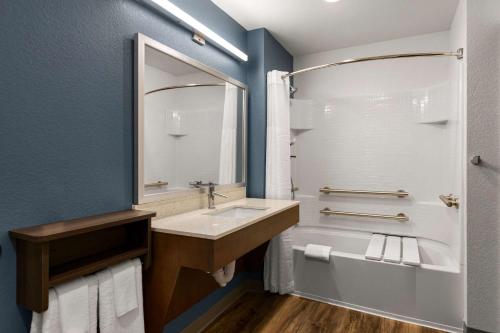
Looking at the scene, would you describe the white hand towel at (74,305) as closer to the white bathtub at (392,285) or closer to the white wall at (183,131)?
the white wall at (183,131)

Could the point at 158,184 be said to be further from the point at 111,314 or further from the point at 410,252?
the point at 410,252

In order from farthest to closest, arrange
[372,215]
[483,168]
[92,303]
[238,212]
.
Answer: [372,215] < [238,212] < [483,168] < [92,303]

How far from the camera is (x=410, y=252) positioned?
2.33 metres

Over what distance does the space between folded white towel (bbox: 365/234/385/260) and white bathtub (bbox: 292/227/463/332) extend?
5 centimetres

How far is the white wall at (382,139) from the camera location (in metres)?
2.68

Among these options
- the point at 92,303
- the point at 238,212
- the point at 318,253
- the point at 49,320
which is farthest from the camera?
the point at 318,253

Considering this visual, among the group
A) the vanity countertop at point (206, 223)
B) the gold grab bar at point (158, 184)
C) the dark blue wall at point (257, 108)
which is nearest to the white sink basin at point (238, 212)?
the vanity countertop at point (206, 223)

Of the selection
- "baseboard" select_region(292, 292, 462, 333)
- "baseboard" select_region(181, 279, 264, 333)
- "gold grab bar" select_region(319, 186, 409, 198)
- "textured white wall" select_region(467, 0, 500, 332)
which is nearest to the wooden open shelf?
"baseboard" select_region(181, 279, 264, 333)

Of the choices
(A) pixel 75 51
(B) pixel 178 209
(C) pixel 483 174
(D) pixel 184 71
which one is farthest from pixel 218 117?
(C) pixel 483 174

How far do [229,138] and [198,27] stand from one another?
0.84m

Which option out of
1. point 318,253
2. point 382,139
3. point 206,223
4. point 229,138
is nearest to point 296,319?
point 318,253

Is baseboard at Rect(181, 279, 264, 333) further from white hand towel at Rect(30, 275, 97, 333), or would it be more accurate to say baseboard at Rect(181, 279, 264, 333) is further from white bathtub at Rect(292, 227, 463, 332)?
white hand towel at Rect(30, 275, 97, 333)

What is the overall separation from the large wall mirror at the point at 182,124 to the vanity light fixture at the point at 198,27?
201mm

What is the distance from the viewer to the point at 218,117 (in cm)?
226
